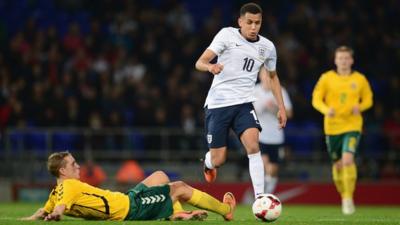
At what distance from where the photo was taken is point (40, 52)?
21531mm

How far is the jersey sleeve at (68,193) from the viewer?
9570 mm

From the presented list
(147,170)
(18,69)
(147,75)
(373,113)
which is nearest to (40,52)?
(18,69)

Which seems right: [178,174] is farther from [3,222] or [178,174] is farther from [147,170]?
[3,222]

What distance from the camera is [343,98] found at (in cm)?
1418

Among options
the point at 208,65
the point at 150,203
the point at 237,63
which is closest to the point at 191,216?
the point at 150,203

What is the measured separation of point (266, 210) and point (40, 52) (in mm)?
12632

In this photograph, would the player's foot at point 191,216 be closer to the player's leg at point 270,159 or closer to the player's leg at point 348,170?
the player's leg at point 348,170

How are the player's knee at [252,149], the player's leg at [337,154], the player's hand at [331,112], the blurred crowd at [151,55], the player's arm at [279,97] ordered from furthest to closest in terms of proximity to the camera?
the blurred crowd at [151,55] → the player's leg at [337,154] → the player's hand at [331,112] → the player's arm at [279,97] → the player's knee at [252,149]

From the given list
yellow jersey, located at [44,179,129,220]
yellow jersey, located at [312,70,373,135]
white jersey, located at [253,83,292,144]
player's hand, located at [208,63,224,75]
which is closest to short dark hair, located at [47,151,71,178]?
yellow jersey, located at [44,179,129,220]

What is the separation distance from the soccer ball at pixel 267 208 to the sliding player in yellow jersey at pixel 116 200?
47cm

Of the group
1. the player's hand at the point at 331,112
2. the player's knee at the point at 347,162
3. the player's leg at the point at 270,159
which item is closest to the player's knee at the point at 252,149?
the player's hand at the point at 331,112

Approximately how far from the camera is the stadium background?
19.6 m

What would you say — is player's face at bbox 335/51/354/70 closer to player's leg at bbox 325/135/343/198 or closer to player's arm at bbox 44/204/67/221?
player's leg at bbox 325/135/343/198

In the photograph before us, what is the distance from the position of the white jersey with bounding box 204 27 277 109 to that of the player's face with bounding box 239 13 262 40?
119mm
